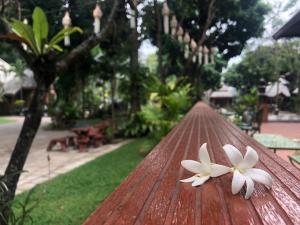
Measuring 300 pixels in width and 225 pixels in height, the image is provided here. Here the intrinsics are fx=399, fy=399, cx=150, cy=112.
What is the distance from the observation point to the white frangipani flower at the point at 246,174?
5.63 ft

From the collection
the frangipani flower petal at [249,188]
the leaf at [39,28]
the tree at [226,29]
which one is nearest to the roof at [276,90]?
the tree at [226,29]

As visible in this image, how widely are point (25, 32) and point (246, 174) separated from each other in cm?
260

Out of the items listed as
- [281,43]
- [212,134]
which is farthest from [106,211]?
[281,43]

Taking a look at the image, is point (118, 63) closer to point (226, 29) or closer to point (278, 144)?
point (226, 29)

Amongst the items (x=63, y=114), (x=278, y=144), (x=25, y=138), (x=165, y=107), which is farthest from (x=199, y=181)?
Result: (x=63, y=114)

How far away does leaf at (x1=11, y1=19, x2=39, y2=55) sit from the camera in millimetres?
3575

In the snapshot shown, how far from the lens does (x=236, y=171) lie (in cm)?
179

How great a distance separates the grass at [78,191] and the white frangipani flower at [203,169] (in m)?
1.84

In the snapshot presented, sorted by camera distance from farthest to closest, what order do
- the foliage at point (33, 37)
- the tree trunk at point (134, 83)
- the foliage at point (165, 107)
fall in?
the tree trunk at point (134, 83) < the foliage at point (165, 107) < the foliage at point (33, 37)

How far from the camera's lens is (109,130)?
45.0ft

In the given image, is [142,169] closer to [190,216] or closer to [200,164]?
[200,164]

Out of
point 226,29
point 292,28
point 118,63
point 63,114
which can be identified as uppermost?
point 226,29

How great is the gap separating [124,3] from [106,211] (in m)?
2.09

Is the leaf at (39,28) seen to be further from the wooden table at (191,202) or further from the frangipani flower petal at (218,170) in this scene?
the frangipani flower petal at (218,170)
